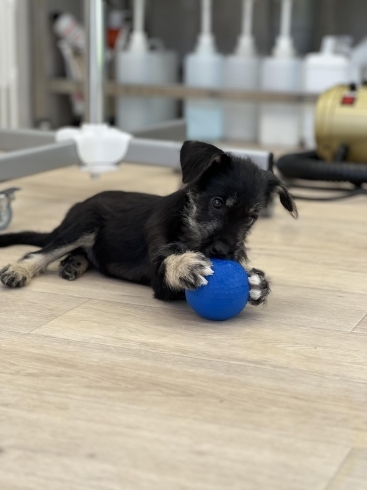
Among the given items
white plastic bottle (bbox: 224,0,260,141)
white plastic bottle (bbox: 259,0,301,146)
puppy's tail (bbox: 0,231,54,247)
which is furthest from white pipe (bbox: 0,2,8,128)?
puppy's tail (bbox: 0,231,54,247)

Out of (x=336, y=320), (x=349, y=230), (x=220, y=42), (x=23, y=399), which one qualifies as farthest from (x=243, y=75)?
(x=23, y=399)

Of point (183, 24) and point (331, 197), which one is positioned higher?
point (183, 24)

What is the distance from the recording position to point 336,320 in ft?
5.15

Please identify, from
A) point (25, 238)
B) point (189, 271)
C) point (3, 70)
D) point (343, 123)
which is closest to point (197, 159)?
Result: point (189, 271)

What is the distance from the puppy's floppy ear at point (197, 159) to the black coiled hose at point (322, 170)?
1.27 m

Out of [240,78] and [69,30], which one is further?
[240,78]

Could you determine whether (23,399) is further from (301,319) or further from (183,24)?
(183,24)

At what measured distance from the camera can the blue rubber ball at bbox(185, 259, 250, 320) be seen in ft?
4.82

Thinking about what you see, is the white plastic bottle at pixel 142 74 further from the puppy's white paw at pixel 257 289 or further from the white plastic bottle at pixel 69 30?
the puppy's white paw at pixel 257 289

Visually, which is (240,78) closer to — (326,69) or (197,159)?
(326,69)

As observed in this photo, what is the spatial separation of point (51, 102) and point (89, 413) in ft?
10.3

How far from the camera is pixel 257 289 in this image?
154 centimetres

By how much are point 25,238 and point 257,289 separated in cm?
66

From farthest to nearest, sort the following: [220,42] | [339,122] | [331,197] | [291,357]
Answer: [220,42] → [339,122] → [331,197] → [291,357]
